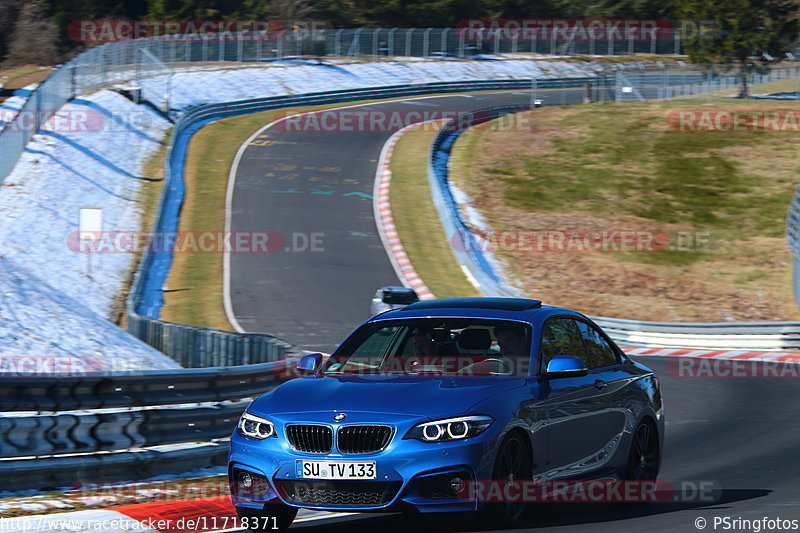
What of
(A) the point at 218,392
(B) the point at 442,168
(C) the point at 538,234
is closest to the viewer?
(A) the point at 218,392

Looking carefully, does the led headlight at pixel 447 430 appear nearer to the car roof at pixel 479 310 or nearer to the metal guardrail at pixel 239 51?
the car roof at pixel 479 310

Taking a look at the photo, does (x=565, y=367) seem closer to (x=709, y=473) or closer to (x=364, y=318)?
(x=709, y=473)

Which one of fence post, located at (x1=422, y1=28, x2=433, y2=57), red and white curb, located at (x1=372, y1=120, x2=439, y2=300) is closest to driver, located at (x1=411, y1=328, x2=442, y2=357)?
red and white curb, located at (x1=372, y1=120, x2=439, y2=300)

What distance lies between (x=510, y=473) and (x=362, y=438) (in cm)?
103

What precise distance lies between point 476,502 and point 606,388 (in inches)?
79.3

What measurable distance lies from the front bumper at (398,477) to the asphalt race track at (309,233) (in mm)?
13721

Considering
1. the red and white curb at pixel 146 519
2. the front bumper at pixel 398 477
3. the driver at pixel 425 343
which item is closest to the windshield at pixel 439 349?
the driver at pixel 425 343

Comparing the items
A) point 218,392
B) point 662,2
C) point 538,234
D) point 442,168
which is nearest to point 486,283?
point 538,234

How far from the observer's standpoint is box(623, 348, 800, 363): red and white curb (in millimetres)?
21812

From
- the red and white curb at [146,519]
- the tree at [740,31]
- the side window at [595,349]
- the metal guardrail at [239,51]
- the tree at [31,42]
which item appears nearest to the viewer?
the red and white curb at [146,519]

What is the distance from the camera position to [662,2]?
94875 millimetres

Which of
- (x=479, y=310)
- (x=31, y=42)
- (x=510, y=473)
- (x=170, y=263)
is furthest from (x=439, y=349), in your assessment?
(x=31, y=42)

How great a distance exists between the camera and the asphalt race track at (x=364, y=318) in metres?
8.27

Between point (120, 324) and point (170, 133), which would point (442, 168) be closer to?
point (170, 133)
